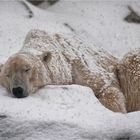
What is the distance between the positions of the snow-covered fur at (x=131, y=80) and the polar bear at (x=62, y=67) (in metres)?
0.16

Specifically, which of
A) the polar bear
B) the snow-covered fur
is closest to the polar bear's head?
the polar bear

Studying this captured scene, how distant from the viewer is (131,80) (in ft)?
28.9

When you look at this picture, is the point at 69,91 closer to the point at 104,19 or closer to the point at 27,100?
the point at 27,100

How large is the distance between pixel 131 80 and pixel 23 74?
2315 mm

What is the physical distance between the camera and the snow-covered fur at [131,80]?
8766 millimetres

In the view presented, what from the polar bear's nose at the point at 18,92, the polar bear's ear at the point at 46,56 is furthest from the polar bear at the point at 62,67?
the polar bear's nose at the point at 18,92

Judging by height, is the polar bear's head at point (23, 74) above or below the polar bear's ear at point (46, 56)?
below

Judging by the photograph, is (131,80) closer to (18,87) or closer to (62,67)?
(62,67)

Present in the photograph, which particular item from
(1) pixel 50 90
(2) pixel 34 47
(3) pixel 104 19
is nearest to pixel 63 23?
(3) pixel 104 19

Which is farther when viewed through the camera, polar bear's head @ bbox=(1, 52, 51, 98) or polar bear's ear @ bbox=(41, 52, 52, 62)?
polar bear's ear @ bbox=(41, 52, 52, 62)

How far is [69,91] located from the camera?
716 centimetres

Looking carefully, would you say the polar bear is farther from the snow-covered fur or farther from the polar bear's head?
the snow-covered fur

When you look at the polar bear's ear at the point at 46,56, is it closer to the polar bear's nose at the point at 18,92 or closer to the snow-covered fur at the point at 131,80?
the polar bear's nose at the point at 18,92

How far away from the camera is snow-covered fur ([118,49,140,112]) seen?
28.8ft
